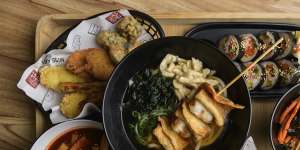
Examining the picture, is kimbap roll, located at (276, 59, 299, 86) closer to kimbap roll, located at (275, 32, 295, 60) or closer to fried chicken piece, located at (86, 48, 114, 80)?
kimbap roll, located at (275, 32, 295, 60)

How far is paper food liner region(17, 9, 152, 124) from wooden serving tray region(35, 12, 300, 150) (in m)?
0.06

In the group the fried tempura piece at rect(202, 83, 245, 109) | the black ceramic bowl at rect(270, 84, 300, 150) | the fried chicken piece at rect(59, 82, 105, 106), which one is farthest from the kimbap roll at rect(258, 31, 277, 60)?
the fried chicken piece at rect(59, 82, 105, 106)

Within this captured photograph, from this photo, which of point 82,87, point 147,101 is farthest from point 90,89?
point 147,101

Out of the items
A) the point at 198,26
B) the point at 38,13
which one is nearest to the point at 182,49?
the point at 198,26

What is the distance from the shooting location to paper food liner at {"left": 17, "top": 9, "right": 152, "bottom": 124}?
174 centimetres

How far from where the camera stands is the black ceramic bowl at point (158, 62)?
59.2 inches

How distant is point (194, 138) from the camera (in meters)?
1.51

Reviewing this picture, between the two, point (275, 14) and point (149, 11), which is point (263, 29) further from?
point (149, 11)

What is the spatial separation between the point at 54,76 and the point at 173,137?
20.6 inches

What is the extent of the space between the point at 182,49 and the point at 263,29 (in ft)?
1.25

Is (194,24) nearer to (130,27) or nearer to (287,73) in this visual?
(130,27)

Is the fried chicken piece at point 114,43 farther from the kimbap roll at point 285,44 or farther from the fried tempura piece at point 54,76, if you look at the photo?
the kimbap roll at point 285,44

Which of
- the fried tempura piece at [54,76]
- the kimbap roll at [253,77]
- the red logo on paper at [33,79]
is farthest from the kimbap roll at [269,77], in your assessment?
the red logo on paper at [33,79]

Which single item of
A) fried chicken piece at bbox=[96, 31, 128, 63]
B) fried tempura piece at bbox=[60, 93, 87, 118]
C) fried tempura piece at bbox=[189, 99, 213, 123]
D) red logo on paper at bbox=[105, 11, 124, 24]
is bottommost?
fried tempura piece at bbox=[60, 93, 87, 118]
